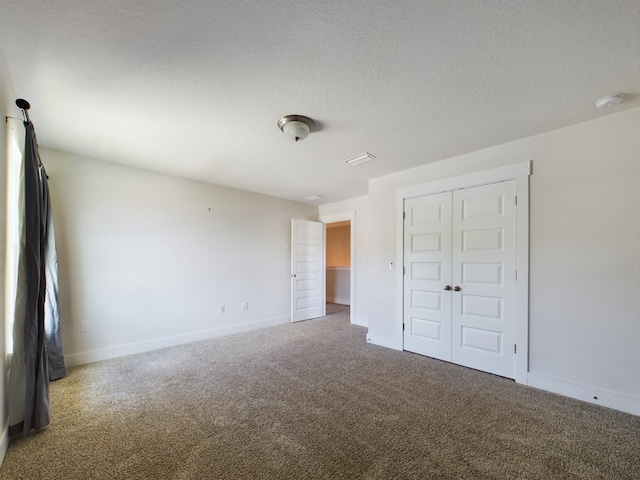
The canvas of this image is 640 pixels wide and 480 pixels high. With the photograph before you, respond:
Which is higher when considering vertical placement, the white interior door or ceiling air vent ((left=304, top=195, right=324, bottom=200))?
ceiling air vent ((left=304, top=195, right=324, bottom=200))

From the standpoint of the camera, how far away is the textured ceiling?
1.37m

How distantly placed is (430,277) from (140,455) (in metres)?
3.25

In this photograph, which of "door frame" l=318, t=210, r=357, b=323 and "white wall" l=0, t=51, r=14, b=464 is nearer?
"white wall" l=0, t=51, r=14, b=464

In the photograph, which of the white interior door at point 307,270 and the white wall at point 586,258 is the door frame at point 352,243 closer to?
the white interior door at point 307,270

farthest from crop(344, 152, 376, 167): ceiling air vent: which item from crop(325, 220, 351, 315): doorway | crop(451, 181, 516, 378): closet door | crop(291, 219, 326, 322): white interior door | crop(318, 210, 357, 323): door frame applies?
crop(325, 220, 351, 315): doorway

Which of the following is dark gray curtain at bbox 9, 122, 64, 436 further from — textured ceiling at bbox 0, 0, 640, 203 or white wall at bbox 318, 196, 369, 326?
white wall at bbox 318, 196, 369, 326

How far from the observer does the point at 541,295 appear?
2646mm

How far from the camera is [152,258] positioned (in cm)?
378

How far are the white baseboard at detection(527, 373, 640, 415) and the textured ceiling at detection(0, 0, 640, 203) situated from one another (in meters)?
2.37

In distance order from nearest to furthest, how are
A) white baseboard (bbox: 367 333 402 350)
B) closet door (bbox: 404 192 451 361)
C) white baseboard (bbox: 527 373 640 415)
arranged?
white baseboard (bbox: 527 373 640 415)
closet door (bbox: 404 192 451 361)
white baseboard (bbox: 367 333 402 350)

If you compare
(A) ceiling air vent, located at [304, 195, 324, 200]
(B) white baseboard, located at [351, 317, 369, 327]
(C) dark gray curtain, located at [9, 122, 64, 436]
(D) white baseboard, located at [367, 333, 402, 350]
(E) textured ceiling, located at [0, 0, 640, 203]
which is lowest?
(B) white baseboard, located at [351, 317, 369, 327]

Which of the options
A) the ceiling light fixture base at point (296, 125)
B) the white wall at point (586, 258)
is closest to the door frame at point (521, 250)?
the white wall at point (586, 258)

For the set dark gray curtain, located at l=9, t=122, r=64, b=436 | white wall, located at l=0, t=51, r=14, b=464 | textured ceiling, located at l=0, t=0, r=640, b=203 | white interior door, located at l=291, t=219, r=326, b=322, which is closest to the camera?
textured ceiling, located at l=0, t=0, r=640, b=203

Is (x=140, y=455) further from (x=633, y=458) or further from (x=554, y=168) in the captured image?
(x=554, y=168)
